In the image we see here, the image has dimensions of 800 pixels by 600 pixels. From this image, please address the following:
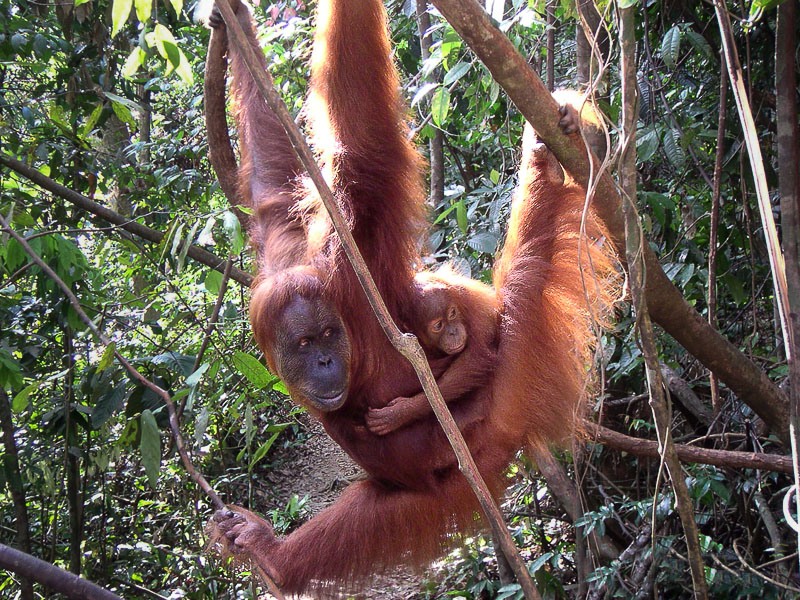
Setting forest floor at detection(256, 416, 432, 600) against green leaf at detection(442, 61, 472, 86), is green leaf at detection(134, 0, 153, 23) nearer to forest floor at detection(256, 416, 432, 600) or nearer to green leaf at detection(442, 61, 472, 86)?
green leaf at detection(442, 61, 472, 86)

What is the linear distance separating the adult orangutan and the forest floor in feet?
9.47

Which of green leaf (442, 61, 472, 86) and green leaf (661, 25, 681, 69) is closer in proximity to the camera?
green leaf (661, 25, 681, 69)

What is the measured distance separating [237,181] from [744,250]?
8.09 feet

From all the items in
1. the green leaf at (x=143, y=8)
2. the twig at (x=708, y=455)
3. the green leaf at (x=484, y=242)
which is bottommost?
the twig at (x=708, y=455)

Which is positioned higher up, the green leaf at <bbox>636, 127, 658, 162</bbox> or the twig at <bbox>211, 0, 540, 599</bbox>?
the green leaf at <bbox>636, 127, 658, 162</bbox>

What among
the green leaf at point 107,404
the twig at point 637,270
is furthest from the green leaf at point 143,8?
the green leaf at point 107,404

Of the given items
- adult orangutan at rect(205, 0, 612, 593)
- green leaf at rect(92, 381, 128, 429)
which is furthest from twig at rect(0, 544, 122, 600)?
green leaf at rect(92, 381, 128, 429)

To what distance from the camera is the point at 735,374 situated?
8.53 ft

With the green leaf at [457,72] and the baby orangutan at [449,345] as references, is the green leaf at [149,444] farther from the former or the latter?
the green leaf at [457,72]

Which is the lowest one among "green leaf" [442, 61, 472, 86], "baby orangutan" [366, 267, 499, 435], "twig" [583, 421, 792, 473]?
"twig" [583, 421, 792, 473]

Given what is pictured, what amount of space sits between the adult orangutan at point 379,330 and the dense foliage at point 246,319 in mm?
264

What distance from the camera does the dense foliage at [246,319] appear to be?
318cm

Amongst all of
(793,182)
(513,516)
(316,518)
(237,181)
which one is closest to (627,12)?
(793,182)

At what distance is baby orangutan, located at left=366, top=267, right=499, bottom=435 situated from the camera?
2.64 m
